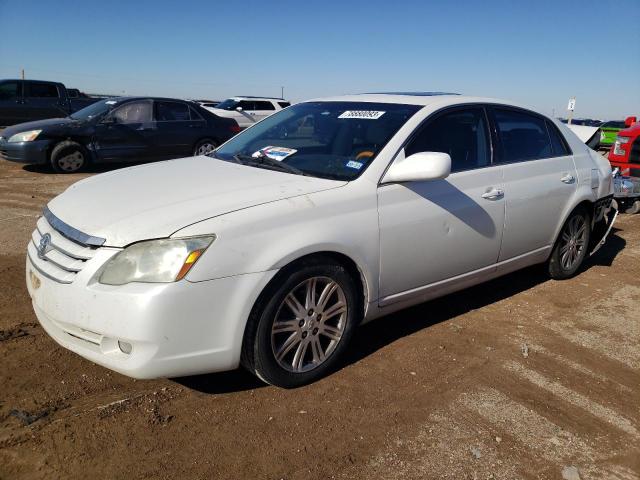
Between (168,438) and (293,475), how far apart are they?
639mm

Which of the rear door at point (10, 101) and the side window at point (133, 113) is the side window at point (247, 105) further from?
the side window at point (133, 113)

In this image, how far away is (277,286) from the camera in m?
2.80

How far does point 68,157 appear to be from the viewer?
10.2m

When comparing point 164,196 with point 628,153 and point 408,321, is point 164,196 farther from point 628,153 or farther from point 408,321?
point 628,153

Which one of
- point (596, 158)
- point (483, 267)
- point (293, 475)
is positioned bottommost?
point (293, 475)

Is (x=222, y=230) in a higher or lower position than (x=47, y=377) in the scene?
higher

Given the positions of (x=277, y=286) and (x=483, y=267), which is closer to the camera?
(x=277, y=286)

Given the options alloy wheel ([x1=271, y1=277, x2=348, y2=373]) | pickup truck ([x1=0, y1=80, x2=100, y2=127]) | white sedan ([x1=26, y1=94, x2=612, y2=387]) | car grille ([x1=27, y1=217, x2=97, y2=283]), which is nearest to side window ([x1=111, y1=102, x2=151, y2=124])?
pickup truck ([x1=0, y1=80, x2=100, y2=127])

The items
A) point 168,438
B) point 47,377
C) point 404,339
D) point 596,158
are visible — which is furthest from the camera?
point 596,158

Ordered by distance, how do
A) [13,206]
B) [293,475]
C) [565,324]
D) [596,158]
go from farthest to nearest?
[13,206]
[596,158]
[565,324]
[293,475]

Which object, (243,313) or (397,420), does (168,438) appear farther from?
(397,420)

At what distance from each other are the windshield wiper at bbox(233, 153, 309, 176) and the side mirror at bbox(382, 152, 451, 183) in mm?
549

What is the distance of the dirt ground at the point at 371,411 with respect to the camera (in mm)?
2441

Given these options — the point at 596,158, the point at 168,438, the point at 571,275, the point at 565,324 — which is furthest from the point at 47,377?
the point at 596,158
